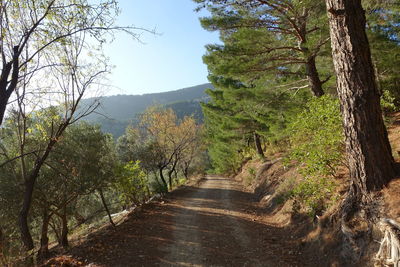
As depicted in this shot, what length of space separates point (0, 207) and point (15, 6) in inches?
319

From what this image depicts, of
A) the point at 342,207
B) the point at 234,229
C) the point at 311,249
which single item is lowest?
the point at 234,229

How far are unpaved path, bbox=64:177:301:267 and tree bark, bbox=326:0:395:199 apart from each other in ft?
8.66

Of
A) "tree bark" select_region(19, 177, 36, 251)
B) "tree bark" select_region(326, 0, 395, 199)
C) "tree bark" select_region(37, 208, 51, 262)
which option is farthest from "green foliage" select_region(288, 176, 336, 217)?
"tree bark" select_region(37, 208, 51, 262)

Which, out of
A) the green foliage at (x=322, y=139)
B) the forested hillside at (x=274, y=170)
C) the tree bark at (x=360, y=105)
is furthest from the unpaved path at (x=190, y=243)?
the tree bark at (x=360, y=105)

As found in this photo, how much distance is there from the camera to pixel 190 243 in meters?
7.27

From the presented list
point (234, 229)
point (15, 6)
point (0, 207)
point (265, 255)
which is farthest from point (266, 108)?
point (0, 207)

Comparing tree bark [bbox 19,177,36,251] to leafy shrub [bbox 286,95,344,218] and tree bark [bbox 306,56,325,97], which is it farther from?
tree bark [bbox 306,56,325,97]

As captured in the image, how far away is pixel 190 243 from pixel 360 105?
18.3ft

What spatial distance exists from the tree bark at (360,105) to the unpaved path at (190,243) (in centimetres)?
264

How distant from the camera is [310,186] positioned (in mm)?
6016

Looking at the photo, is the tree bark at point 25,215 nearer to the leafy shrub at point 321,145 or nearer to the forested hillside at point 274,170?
the forested hillside at point 274,170

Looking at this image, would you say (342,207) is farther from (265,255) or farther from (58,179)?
(58,179)

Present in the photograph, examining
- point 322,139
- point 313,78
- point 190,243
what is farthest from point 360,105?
point 190,243

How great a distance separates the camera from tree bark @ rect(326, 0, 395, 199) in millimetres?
4465
